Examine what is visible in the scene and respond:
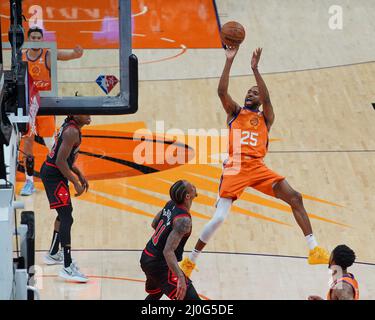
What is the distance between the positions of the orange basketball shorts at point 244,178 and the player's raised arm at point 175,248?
61.0 inches

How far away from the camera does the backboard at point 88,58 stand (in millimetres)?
7609

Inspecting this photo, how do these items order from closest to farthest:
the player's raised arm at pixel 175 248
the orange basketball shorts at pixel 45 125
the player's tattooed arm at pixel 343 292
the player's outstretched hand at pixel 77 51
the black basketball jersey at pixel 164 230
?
the player's tattooed arm at pixel 343 292 < the player's outstretched hand at pixel 77 51 < the player's raised arm at pixel 175 248 < the black basketball jersey at pixel 164 230 < the orange basketball shorts at pixel 45 125

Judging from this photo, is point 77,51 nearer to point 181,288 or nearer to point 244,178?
point 181,288

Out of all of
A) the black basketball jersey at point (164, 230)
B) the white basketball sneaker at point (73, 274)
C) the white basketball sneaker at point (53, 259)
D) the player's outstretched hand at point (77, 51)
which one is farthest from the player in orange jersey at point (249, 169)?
the player's outstretched hand at point (77, 51)

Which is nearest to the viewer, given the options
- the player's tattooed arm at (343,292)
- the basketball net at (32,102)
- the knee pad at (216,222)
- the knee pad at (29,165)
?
the basketball net at (32,102)

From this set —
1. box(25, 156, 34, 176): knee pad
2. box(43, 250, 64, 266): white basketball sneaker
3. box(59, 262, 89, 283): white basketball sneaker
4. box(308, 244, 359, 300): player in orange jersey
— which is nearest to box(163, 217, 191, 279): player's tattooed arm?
box(308, 244, 359, 300): player in orange jersey

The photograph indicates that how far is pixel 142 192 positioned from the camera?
12.6 metres

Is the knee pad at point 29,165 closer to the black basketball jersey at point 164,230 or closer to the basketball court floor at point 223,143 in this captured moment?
the basketball court floor at point 223,143

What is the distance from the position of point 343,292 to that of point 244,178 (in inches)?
105

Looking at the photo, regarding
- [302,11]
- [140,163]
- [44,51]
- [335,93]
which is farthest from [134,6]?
[44,51]

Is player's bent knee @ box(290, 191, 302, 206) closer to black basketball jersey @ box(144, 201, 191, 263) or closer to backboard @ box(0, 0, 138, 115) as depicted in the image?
black basketball jersey @ box(144, 201, 191, 263)

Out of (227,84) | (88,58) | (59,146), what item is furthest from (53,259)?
(88,58)

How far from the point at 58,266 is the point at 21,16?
146 inches

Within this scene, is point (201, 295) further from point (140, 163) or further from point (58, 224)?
point (140, 163)
